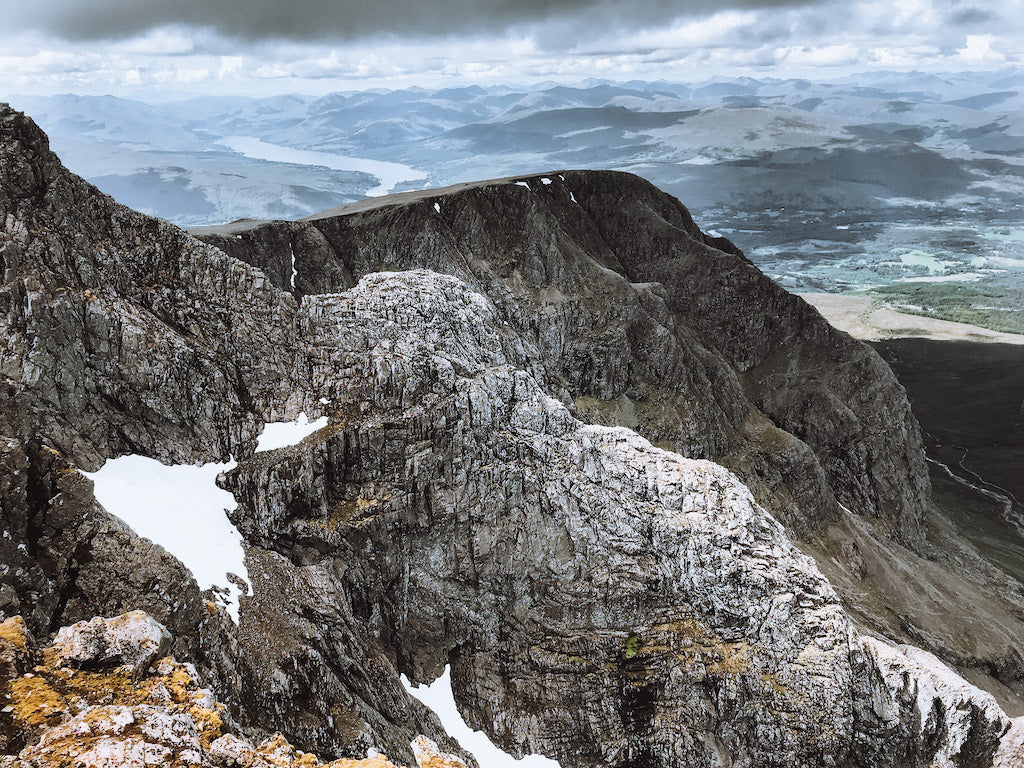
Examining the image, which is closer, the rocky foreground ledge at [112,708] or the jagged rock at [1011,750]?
the rocky foreground ledge at [112,708]

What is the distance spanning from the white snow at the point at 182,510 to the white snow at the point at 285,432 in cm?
362

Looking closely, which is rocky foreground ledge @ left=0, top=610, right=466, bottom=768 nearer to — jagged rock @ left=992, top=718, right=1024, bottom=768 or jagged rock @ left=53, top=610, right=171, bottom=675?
jagged rock @ left=53, top=610, right=171, bottom=675

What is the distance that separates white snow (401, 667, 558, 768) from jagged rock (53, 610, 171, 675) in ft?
95.7

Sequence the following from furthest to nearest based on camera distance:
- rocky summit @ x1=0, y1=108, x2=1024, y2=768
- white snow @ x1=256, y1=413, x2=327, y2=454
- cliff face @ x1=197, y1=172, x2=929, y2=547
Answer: cliff face @ x1=197, y1=172, x2=929, y2=547
white snow @ x1=256, y1=413, x2=327, y2=454
rocky summit @ x1=0, y1=108, x2=1024, y2=768

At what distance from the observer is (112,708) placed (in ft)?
69.2

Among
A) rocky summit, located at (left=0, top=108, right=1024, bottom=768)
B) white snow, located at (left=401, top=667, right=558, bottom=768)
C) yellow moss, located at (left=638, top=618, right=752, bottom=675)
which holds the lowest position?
white snow, located at (left=401, top=667, right=558, bottom=768)

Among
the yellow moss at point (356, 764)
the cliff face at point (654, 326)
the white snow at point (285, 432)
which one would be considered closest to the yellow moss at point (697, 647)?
the white snow at point (285, 432)

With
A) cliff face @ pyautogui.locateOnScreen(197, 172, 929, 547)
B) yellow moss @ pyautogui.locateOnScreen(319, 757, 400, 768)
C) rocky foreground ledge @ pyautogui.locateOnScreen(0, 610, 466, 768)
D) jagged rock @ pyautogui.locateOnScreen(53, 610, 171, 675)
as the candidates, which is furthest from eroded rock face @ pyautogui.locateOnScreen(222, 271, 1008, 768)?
cliff face @ pyautogui.locateOnScreen(197, 172, 929, 547)

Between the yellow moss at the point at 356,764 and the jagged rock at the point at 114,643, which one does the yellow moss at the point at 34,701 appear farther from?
the yellow moss at the point at 356,764

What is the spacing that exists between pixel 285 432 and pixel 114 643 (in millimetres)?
27346

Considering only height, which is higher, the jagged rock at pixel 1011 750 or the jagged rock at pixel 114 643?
the jagged rock at pixel 114 643

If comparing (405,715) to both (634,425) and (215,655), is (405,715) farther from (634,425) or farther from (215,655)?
(634,425)

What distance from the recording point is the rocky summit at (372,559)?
3050 centimetres

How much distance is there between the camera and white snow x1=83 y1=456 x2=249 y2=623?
37.9 metres
